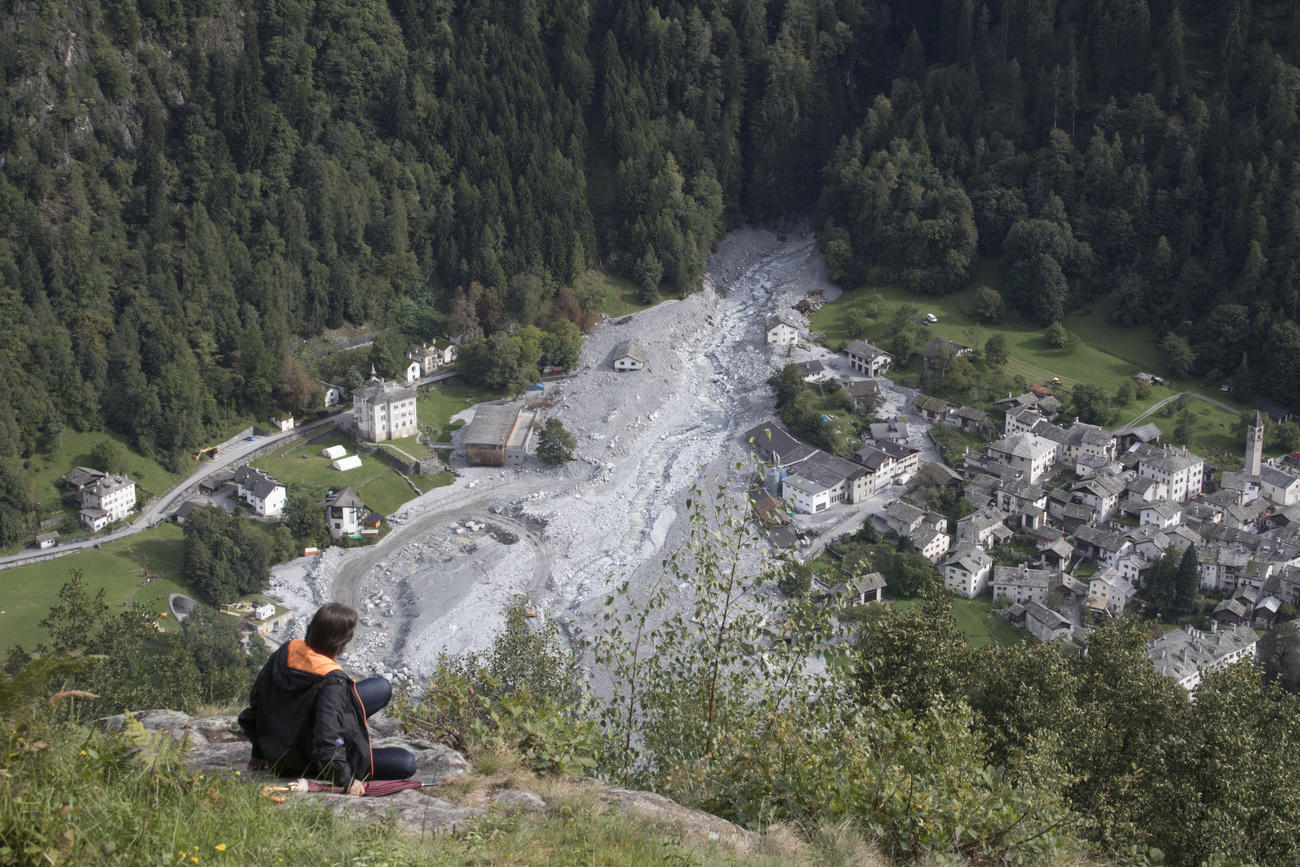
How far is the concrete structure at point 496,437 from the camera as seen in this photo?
134 feet

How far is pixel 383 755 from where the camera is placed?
27.4ft

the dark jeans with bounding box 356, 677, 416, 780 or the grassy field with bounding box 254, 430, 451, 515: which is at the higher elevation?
the dark jeans with bounding box 356, 677, 416, 780

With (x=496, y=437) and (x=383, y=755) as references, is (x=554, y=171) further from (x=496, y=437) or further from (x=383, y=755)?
(x=383, y=755)

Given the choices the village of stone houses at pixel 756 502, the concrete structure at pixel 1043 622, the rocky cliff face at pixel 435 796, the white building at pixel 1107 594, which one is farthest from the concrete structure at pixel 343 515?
the rocky cliff face at pixel 435 796

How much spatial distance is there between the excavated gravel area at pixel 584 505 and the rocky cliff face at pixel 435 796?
612 inches

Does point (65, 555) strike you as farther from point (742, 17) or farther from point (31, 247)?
point (742, 17)

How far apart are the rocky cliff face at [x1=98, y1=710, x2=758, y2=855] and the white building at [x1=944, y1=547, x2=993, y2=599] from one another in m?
24.6

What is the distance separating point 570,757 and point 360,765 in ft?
6.60

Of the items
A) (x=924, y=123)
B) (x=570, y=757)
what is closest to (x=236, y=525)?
(x=570, y=757)

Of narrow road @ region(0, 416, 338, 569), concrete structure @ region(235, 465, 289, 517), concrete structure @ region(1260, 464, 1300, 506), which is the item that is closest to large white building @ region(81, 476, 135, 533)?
narrow road @ region(0, 416, 338, 569)

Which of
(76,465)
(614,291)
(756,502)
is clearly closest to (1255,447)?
(756,502)

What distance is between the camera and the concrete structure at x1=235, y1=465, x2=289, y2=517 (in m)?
36.6

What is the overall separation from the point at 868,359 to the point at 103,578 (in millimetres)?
28758

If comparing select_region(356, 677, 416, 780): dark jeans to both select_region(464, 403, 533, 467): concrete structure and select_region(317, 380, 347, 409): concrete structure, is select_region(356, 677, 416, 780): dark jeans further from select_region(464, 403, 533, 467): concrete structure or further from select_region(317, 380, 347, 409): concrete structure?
select_region(317, 380, 347, 409): concrete structure
